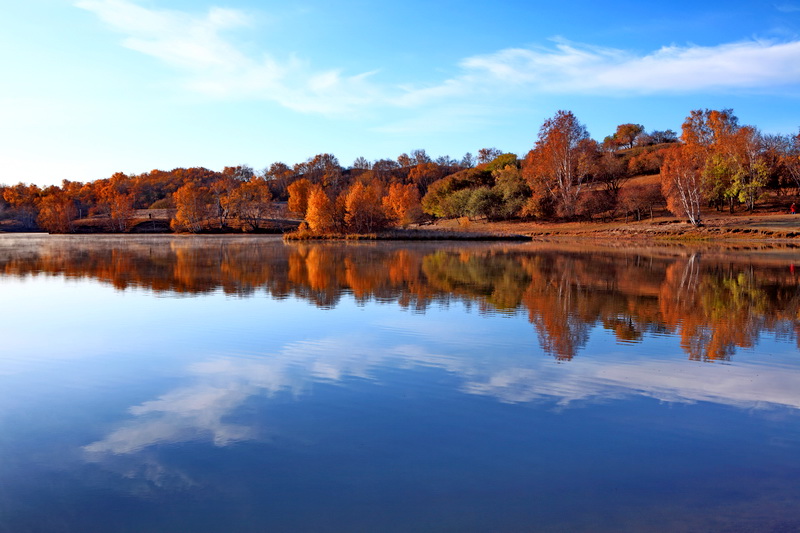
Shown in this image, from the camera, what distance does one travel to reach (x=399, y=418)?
7.13m

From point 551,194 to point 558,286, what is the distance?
52.9 meters

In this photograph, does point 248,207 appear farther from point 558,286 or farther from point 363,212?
point 558,286

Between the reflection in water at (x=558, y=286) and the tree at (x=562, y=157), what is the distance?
33.8 meters

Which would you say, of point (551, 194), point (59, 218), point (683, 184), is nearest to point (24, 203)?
point (59, 218)

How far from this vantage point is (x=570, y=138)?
69.1 metres

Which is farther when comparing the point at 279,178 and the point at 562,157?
the point at 279,178

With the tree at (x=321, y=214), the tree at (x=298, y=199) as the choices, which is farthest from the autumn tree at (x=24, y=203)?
the tree at (x=321, y=214)

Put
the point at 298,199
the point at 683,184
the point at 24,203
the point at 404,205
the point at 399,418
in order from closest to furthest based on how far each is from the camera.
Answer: the point at 399,418 → the point at 683,184 → the point at 404,205 → the point at 298,199 → the point at 24,203

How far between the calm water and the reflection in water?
22 centimetres

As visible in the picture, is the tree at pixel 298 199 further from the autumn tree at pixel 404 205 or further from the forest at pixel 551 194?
the autumn tree at pixel 404 205

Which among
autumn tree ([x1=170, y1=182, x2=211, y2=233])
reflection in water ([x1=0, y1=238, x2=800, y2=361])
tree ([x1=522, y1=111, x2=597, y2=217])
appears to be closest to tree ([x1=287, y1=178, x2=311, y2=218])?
autumn tree ([x1=170, y1=182, x2=211, y2=233])

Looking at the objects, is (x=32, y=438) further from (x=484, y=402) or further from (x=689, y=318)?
(x=689, y=318)

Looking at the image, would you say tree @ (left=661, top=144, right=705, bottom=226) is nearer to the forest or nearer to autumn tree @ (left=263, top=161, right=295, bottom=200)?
the forest

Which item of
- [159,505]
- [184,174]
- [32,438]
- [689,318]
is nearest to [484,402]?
[159,505]
